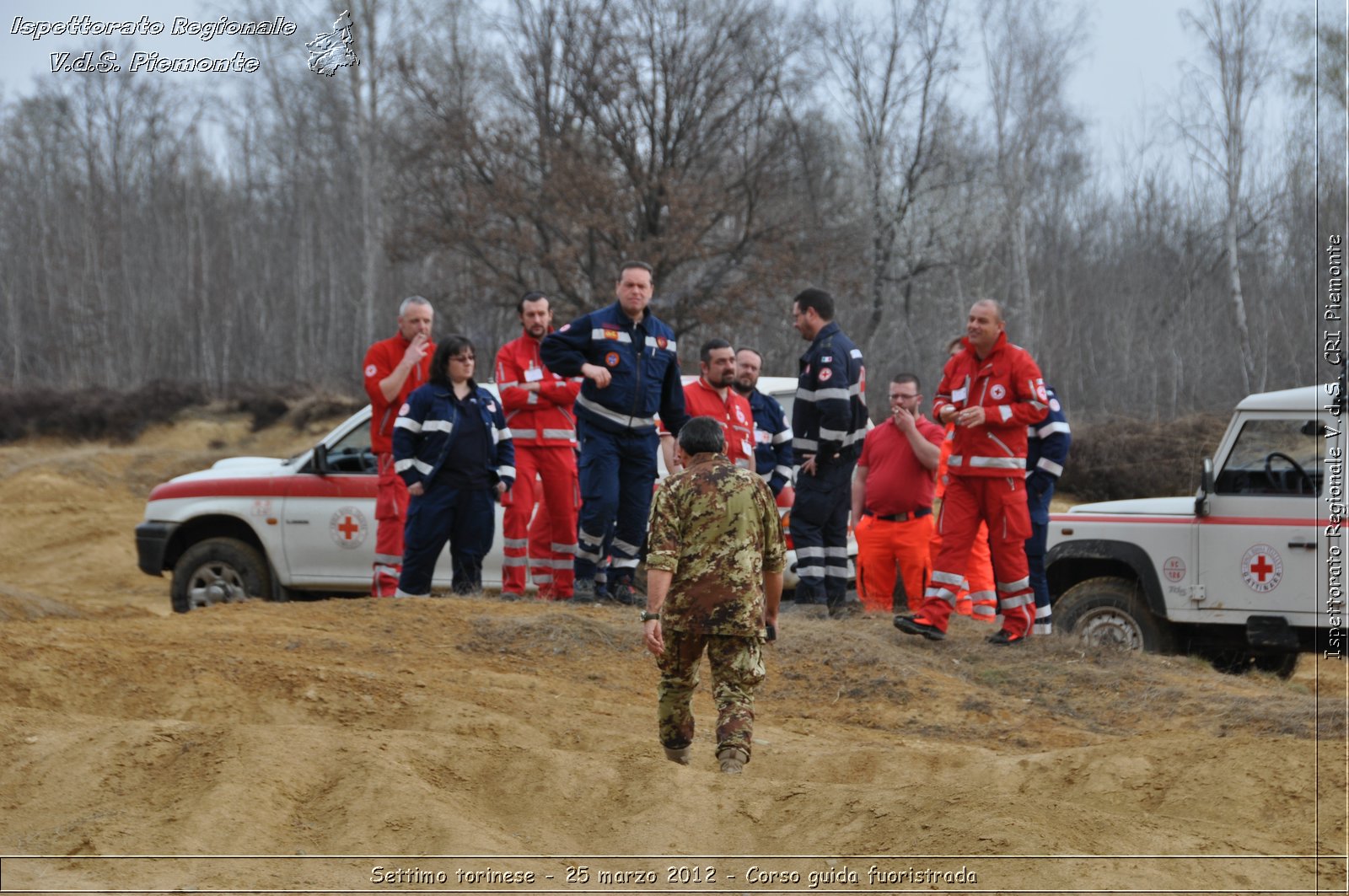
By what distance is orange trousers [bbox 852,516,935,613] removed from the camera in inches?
406

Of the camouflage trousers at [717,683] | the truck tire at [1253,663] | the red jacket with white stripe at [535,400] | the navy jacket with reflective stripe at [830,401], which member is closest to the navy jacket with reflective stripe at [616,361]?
the red jacket with white stripe at [535,400]

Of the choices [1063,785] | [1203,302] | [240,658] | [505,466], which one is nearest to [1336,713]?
[1063,785]

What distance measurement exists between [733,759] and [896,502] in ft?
15.6

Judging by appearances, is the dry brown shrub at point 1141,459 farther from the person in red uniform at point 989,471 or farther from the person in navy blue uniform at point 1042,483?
the person in red uniform at point 989,471

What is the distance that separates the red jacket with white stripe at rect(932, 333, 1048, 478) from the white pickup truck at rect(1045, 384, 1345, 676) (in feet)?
5.17

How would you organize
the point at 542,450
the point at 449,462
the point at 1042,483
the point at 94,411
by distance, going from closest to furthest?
1. the point at 449,462
2. the point at 1042,483
3. the point at 542,450
4. the point at 94,411

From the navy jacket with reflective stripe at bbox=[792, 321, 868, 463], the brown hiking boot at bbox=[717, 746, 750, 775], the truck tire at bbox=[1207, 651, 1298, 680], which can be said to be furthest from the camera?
the truck tire at bbox=[1207, 651, 1298, 680]

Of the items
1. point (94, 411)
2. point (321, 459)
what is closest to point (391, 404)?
point (321, 459)

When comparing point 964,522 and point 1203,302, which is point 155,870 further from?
point 1203,302

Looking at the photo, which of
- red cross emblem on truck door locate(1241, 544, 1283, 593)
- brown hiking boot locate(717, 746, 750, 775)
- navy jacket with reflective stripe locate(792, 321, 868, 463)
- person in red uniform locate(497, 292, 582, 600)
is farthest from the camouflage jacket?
red cross emblem on truck door locate(1241, 544, 1283, 593)

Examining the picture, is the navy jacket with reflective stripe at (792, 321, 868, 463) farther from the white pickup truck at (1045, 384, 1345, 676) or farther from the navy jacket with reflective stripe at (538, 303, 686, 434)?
the white pickup truck at (1045, 384, 1345, 676)

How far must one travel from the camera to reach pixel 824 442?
9.45m

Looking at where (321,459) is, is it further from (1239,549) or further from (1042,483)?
(1239,549)

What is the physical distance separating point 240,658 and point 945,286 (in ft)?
84.0
